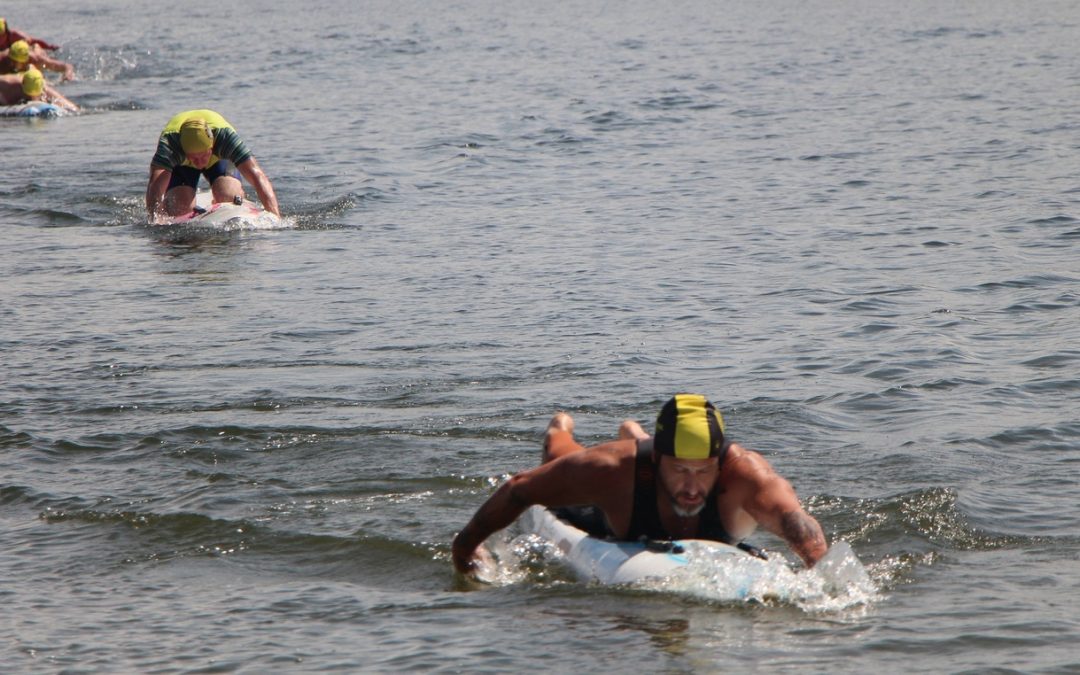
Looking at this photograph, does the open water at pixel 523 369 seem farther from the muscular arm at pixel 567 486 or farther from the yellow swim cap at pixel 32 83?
the yellow swim cap at pixel 32 83

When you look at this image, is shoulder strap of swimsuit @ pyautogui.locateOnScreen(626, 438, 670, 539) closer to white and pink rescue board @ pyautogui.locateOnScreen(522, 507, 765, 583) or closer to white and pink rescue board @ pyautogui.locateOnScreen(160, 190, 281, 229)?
→ white and pink rescue board @ pyautogui.locateOnScreen(522, 507, 765, 583)

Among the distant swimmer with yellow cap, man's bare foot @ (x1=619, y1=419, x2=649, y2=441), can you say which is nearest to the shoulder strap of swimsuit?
man's bare foot @ (x1=619, y1=419, x2=649, y2=441)

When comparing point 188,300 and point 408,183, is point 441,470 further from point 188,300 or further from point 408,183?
point 408,183

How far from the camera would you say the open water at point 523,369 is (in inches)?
287

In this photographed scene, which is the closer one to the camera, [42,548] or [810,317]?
[42,548]

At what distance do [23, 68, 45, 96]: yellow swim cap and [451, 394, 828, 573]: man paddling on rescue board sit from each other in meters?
22.1

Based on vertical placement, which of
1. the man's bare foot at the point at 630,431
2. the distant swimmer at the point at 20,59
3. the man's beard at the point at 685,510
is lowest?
the man's beard at the point at 685,510

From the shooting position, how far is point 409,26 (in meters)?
41.4

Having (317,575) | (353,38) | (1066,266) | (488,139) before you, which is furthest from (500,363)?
(353,38)

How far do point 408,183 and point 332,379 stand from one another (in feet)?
30.6

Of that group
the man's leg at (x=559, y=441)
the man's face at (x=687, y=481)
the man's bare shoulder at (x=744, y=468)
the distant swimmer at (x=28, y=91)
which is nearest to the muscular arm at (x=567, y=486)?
the man's face at (x=687, y=481)

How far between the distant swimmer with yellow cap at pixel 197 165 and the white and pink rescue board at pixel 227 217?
8cm

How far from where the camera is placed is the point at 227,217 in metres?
Answer: 17.1

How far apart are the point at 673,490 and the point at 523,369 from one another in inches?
165
